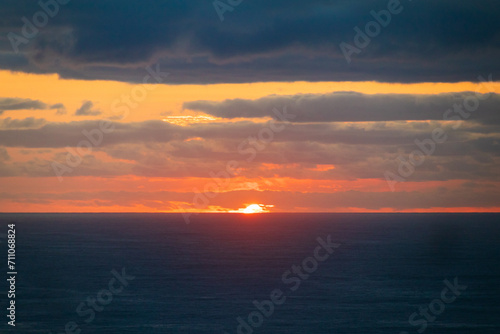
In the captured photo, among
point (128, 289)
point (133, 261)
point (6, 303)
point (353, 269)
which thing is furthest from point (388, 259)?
point (6, 303)

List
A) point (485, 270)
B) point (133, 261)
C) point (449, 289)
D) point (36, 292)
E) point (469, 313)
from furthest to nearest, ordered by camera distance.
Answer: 1. point (133, 261)
2. point (485, 270)
3. point (449, 289)
4. point (36, 292)
5. point (469, 313)

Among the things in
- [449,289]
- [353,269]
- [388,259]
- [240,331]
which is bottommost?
[240,331]

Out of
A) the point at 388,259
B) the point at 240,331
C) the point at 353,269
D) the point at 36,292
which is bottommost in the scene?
the point at 240,331

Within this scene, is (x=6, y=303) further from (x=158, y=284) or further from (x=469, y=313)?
(x=469, y=313)

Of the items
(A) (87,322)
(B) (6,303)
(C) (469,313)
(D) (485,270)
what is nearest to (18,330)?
(A) (87,322)

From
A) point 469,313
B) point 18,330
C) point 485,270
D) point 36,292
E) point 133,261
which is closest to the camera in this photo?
point 18,330

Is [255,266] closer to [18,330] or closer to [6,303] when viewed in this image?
[6,303]

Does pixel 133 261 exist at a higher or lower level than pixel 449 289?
higher

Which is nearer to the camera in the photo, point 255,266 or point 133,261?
point 255,266

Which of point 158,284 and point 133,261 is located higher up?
point 133,261
